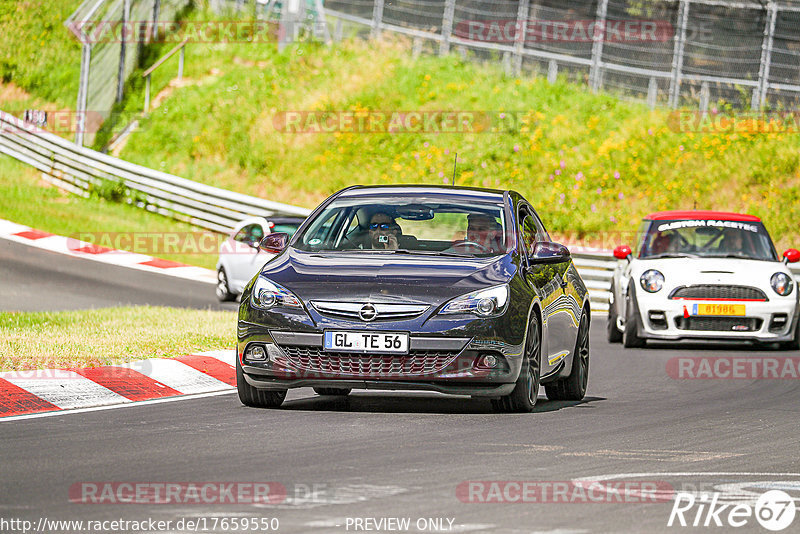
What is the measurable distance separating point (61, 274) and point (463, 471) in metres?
16.7

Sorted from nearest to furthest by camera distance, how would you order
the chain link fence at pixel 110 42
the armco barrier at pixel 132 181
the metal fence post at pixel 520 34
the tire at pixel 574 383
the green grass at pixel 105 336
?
the tire at pixel 574 383, the green grass at pixel 105 336, the armco barrier at pixel 132 181, the metal fence post at pixel 520 34, the chain link fence at pixel 110 42

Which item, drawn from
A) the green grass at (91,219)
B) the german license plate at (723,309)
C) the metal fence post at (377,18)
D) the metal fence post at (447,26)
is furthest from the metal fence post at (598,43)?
the german license plate at (723,309)

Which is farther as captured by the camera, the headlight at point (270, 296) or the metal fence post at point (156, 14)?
the metal fence post at point (156, 14)

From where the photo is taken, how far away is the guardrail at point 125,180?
30.1 m

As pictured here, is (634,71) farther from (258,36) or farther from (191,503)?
(191,503)

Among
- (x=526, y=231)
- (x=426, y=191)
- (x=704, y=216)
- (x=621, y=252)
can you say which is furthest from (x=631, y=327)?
(x=426, y=191)

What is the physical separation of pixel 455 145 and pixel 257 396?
→ 24275 millimetres

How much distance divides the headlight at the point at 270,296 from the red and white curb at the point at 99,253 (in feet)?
49.9

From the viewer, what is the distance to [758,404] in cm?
1101

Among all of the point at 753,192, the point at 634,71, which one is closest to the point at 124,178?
the point at 634,71

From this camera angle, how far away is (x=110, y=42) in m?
35.0

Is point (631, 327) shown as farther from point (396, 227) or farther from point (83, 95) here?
point (83, 95)

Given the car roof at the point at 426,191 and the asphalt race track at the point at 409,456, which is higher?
the car roof at the point at 426,191

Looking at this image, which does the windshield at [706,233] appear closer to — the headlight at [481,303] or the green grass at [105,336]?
the green grass at [105,336]
